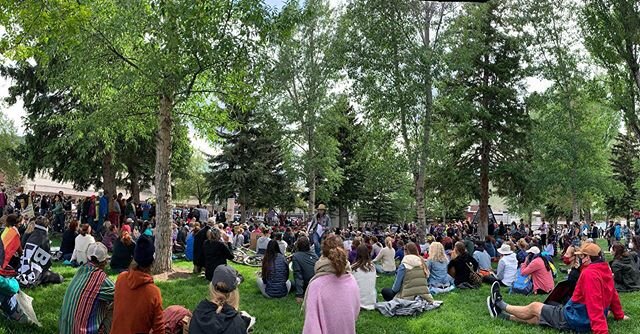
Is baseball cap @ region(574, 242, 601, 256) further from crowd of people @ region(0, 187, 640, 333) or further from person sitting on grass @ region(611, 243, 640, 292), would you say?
person sitting on grass @ region(611, 243, 640, 292)

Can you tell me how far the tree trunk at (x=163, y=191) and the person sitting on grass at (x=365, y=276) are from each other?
527 centimetres

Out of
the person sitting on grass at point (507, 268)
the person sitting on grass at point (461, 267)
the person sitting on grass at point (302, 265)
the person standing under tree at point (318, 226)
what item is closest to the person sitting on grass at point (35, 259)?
the person sitting on grass at point (302, 265)

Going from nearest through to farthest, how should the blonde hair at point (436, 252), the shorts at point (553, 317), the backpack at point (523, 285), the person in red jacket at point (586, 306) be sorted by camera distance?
the person in red jacket at point (586, 306), the shorts at point (553, 317), the blonde hair at point (436, 252), the backpack at point (523, 285)

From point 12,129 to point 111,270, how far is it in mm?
38639

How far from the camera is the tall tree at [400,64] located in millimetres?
19281

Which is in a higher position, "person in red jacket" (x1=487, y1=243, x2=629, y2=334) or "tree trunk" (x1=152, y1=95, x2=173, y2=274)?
"tree trunk" (x1=152, y1=95, x2=173, y2=274)

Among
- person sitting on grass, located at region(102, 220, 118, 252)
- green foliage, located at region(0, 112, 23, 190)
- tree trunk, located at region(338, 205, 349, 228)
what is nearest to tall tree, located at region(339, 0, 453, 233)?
person sitting on grass, located at region(102, 220, 118, 252)

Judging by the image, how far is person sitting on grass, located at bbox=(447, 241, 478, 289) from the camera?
444 inches

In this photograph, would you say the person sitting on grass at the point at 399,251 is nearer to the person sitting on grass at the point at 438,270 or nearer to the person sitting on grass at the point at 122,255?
the person sitting on grass at the point at 438,270

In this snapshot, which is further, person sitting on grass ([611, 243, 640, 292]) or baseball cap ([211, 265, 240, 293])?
person sitting on grass ([611, 243, 640, 292])

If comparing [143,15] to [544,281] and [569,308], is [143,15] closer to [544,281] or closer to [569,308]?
[569,308]

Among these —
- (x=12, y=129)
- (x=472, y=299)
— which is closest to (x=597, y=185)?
(x=472, y=299)

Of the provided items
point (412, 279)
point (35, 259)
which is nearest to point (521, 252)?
point (412, 279)

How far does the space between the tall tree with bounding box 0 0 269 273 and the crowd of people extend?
3012 mm
